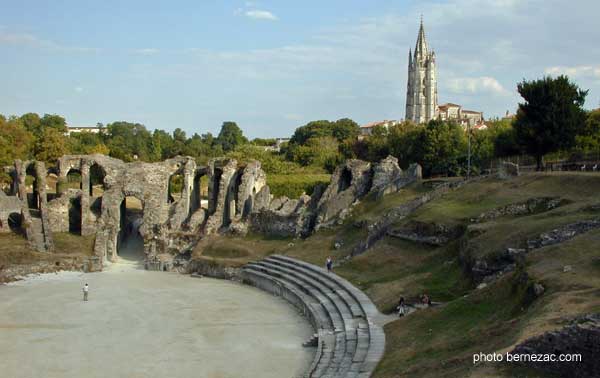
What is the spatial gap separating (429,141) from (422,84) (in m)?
96.2

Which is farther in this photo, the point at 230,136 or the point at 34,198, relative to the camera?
the point at 230,136

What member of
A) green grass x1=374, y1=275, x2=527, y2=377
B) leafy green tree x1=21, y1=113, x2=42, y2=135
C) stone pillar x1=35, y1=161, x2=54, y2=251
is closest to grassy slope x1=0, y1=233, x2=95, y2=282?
stone pillar x1=35, y1=161, x2=54, y2=251

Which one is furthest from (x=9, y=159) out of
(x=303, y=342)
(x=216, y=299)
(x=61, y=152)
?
(x=303, y=342)

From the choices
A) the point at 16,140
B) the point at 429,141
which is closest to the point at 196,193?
the point at 429,141

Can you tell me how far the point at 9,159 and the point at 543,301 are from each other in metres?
57.1

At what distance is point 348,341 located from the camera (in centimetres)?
2305

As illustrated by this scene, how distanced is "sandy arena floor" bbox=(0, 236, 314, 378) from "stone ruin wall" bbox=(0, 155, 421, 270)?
7.08m

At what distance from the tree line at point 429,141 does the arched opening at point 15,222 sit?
13985 millimetres

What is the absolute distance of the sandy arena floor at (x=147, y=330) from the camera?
74.0 feet

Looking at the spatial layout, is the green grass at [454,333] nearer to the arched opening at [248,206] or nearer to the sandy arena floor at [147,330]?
the sandy arena floor at [147,330]

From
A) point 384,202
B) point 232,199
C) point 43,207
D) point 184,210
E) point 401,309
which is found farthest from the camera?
point 232,199

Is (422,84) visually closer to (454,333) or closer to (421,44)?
(421,44)

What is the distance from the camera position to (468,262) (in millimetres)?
25234

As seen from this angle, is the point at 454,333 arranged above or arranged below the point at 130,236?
above
